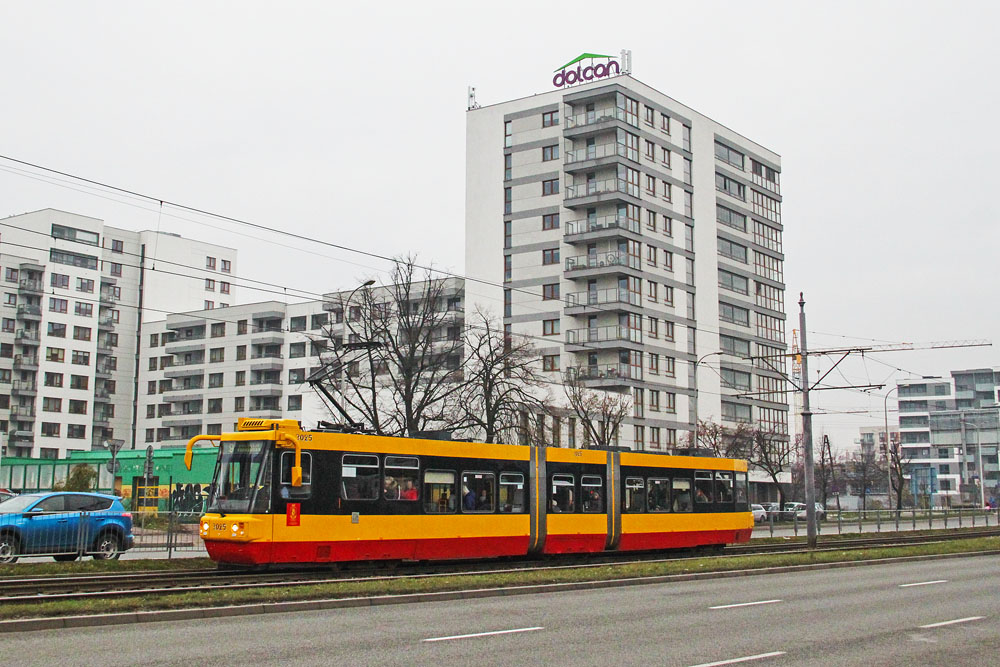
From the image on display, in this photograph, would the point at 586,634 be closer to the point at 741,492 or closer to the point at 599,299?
the point at 741,492

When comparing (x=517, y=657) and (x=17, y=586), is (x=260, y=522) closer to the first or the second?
(x=17, y=586)

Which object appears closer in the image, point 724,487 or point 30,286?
point 724,487

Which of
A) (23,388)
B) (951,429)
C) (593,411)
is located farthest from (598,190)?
(951,429)

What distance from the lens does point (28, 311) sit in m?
97.2

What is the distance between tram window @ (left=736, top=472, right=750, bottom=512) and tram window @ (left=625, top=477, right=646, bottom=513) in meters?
4.51

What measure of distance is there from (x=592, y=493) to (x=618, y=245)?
48325 mm

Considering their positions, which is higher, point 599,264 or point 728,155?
point 728,155

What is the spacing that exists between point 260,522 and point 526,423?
28.0 meters

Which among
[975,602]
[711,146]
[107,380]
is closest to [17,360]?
[107,380]

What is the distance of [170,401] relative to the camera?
107 m

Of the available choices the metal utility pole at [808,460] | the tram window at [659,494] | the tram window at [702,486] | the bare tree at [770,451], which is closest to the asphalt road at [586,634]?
the tram window at [659,494]

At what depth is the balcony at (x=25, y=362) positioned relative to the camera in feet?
317

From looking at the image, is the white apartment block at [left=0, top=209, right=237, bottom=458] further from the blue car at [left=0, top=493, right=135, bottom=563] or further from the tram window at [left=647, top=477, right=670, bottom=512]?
the tram window at [left=647, top=477, right=670, bottom=512]

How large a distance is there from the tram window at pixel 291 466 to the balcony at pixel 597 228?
2119 inches
